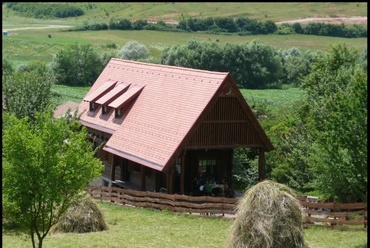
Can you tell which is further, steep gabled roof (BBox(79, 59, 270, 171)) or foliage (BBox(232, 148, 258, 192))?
foliage (BBox(232, 148, 258, 192))

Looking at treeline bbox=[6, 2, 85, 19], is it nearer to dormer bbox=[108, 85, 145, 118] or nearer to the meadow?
the meadow

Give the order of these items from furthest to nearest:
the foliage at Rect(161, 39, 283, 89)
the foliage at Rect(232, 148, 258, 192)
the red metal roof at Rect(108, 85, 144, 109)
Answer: the foliage at Rect(161, 39, 283, 89), the foliage at Rect(232, 148, 258, 192), the red metal roof at Rect(108, 85, 144, 109)

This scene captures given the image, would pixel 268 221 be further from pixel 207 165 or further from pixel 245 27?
pixel 245 27

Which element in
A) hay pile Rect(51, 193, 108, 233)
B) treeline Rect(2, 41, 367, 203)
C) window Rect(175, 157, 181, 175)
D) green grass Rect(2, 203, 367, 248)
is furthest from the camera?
window Rect(175, 157, 181, 175)

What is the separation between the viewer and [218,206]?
32.9 m

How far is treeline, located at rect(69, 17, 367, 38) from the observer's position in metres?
113

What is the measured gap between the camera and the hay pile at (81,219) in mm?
29969

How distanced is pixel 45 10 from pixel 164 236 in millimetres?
70381

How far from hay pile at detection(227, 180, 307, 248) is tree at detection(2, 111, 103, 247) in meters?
5.33

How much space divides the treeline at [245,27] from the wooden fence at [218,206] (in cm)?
7387

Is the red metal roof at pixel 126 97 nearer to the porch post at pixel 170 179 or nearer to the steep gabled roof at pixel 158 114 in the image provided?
A: the steep gabled roof at pixel 158 114

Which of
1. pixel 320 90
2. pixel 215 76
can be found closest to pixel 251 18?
pixel 320 90

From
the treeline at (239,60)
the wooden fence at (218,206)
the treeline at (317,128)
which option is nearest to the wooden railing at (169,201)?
the wooden fence at (218,206)

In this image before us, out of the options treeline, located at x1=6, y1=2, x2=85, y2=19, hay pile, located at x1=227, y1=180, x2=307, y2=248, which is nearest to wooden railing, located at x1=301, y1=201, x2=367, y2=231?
hay pile, located at x1=227, y1=180, x2=307, y2=248
